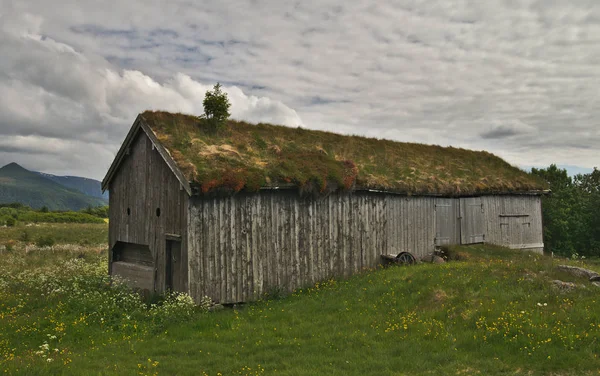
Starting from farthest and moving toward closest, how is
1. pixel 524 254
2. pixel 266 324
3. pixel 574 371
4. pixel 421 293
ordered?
pixel 524 254 < pixel 421 293 < pixel 266 324 < pixel 574 371

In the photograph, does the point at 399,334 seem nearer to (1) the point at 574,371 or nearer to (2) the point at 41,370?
(1) the point at 574,371

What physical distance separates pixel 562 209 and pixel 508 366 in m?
34.1

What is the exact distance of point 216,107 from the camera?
17.6 m

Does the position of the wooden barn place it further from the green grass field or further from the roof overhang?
the green grass field

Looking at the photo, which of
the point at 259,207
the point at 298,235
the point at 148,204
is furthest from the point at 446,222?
the point at 148,204

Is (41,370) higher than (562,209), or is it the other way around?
(562,209)

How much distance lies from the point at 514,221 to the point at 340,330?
1765cm

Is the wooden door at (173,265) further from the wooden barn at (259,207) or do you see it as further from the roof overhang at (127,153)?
the roof overhang at (127,153)

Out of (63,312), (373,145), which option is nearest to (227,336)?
(63,312)

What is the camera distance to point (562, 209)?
122 feet

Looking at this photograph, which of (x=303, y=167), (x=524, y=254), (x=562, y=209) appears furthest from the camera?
(x=562, y=209)

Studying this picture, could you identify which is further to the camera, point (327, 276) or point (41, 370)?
point (327, 276)

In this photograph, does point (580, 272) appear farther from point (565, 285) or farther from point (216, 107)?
point (216, 107)

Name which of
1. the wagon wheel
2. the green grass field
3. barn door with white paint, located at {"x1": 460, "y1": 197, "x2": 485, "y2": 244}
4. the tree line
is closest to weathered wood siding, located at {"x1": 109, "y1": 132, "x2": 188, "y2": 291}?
the green grass field
